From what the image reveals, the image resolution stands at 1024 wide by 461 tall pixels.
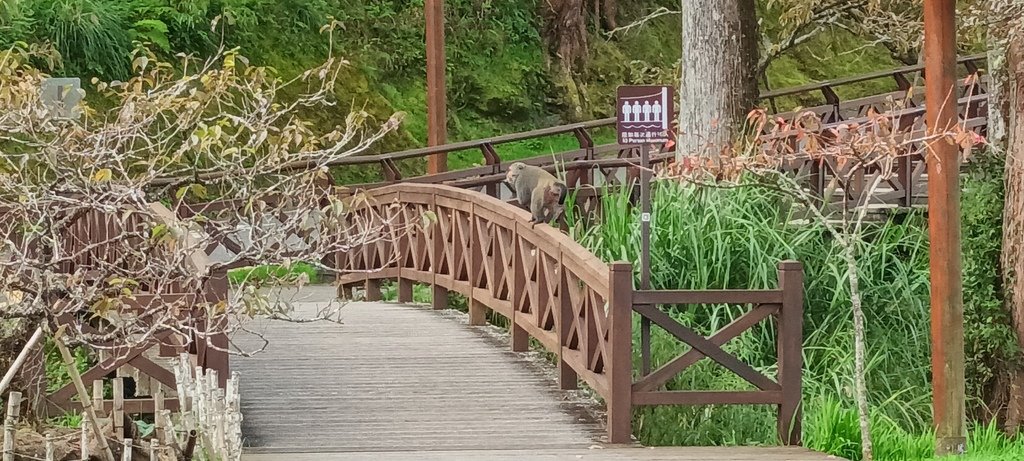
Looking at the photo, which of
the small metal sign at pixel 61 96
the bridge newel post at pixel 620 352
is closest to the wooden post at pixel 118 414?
the small metal sign at pixel 61 96

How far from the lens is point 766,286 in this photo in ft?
28.2

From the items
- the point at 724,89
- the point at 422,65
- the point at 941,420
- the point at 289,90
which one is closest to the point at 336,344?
the point at 724,89

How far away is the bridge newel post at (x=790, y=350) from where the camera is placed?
24.3 feet

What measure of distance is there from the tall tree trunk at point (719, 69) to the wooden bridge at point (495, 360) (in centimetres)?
76

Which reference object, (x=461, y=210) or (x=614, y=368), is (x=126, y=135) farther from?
(x=461, y=210)

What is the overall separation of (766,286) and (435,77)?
10198 millimetres

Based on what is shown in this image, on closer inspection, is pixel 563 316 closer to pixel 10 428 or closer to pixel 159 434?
pixel 159 434

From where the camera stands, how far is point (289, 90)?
806 inches

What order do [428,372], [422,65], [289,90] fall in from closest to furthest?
[428,372] < [289,90] < [422,65]

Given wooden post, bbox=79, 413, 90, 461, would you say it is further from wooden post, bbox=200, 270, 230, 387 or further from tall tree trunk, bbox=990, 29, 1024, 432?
tall tree trunk, bbox=990, 29, 1024, 432

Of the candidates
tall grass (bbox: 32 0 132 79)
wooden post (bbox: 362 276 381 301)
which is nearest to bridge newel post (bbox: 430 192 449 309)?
wooden post (bbox: 362 276 381 301)

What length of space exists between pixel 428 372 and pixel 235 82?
267 centimetres

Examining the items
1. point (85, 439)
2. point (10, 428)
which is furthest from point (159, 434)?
point (10, 428)

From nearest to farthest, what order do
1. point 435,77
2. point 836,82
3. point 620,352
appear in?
1. point 620,352
2. point 435,77
3. point 836,82
